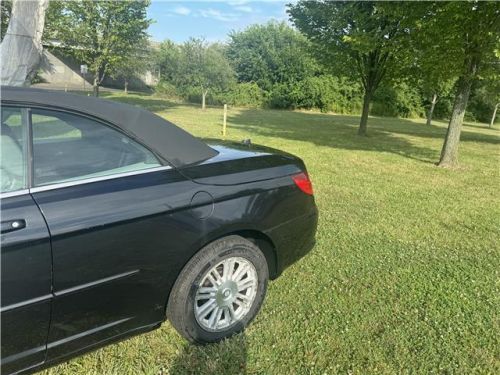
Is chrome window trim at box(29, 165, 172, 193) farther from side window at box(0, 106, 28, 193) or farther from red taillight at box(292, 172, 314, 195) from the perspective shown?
red taillight at box(292, 172, 314, 195)

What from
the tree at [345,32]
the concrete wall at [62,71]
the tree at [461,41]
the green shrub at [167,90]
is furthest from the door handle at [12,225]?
the concrete wall at [62,71]

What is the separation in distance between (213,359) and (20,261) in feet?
4.27

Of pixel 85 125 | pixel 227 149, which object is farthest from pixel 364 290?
pixel 85 125

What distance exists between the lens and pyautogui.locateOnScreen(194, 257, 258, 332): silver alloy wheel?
240 centimetres

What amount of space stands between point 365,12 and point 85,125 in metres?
13.6

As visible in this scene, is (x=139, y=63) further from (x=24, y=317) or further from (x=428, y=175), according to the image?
(x=24, y=317)

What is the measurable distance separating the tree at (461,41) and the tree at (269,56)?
27.6 m

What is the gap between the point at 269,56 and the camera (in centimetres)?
4066

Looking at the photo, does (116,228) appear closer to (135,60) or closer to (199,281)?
(199,281)

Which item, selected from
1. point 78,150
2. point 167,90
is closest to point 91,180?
point 78,150

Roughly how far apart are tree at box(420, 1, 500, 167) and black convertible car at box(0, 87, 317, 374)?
7.30 meters

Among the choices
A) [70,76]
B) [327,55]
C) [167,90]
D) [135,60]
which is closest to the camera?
[327,55]

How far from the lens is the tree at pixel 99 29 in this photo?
22594 millimetres

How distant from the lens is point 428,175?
7918mm
